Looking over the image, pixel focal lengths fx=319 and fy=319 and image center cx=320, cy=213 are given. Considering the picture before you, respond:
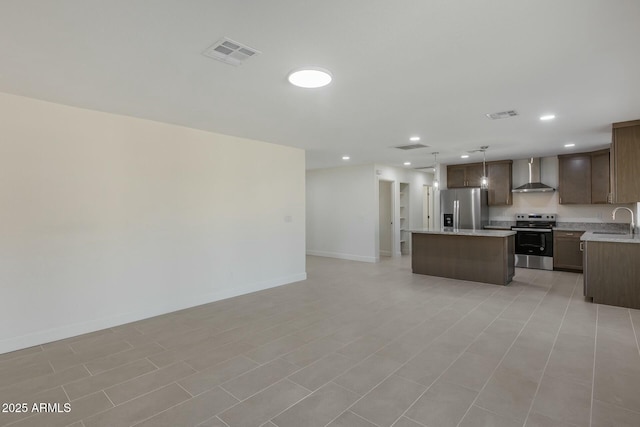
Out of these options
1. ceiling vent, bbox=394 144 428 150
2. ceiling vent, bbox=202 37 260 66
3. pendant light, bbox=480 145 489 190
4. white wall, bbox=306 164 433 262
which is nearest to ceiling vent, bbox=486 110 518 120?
ceiling vent, bbox=394 144 428 150

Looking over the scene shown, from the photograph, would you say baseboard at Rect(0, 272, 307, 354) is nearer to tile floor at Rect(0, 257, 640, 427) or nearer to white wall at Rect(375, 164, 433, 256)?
tile floor at Rect(0, 257, 640, 427)

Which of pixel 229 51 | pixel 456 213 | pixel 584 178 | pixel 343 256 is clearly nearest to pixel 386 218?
pixel 343 256

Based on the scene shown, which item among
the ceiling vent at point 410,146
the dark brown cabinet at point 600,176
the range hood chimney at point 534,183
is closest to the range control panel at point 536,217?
the range hood chimney at point 534,183

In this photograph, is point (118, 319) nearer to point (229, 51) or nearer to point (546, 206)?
point (229, 51)

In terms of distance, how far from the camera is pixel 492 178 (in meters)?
7.86

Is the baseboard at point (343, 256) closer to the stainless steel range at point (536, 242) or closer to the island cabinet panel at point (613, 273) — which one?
the stainless steel range at point (536, 242)

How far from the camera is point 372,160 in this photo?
754 centimetres

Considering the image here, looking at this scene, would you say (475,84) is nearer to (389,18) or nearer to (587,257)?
(389,18)

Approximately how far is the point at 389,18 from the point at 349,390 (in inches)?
99.3

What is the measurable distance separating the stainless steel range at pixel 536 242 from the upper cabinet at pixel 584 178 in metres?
0.60

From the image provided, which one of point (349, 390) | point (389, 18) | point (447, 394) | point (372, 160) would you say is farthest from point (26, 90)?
point (372, 160)

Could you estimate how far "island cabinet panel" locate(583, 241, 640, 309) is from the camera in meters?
4.23

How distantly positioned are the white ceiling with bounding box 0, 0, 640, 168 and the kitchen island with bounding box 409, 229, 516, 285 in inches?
84.3

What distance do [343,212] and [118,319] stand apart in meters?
5.70
